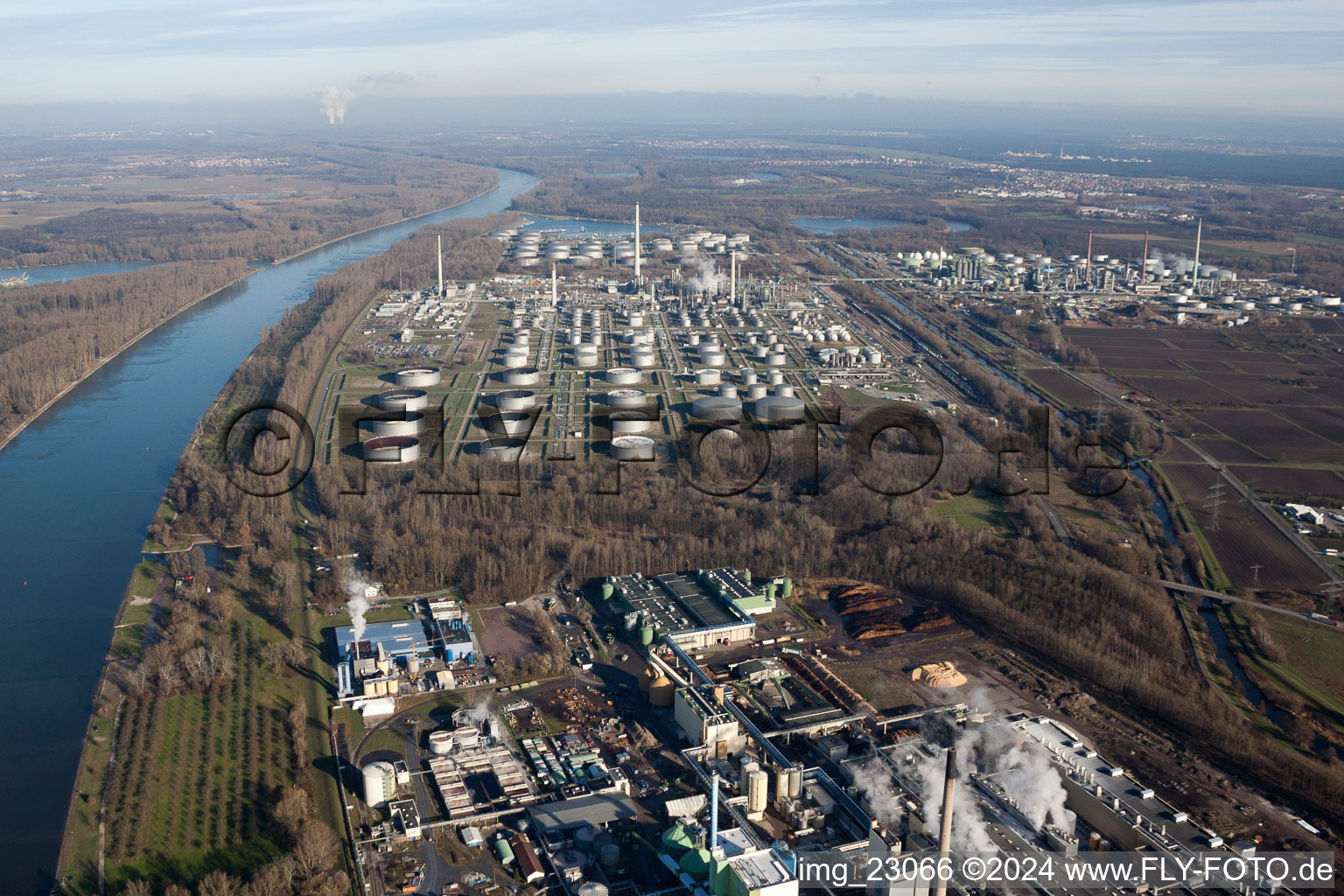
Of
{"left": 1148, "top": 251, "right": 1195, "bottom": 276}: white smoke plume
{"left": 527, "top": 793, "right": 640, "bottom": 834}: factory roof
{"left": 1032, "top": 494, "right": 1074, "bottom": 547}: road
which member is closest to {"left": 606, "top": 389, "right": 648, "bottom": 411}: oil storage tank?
{"left": 1032, "top": 494, "right": 1074, "bottom": 547}: road

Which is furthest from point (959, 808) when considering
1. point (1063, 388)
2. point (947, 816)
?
point (1063, 388)

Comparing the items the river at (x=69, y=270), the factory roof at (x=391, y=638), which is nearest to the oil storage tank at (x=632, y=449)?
the factory roof at (x=391, y=638)

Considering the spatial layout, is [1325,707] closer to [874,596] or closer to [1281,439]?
[874,596]

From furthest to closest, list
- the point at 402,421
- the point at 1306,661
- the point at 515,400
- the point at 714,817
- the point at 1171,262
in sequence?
the point at 1171,262 < the point at 515,400 < the point at 402,421 < the point at 1306,661 < the point at 714,817

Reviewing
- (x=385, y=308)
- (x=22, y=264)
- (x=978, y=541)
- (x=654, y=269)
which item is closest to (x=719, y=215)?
(x=654, y=269)

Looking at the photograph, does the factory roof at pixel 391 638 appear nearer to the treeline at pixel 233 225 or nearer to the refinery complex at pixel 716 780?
the refinery complex at pixel 716 780

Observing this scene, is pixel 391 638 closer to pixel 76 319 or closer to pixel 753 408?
pixel 753 408

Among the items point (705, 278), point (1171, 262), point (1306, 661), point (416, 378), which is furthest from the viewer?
point (1171, 262)
